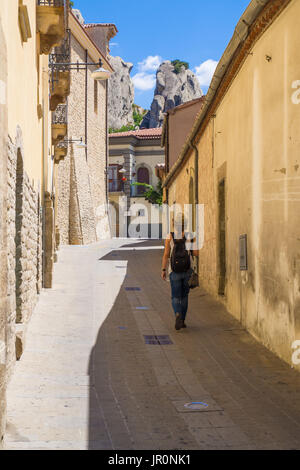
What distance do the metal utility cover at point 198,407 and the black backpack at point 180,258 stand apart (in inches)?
130

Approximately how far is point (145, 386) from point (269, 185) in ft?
9.22

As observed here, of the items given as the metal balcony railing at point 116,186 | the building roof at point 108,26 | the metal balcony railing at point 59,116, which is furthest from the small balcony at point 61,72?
the metal balcony railing at point 116,186

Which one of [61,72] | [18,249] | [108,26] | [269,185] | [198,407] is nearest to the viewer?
[198,407]

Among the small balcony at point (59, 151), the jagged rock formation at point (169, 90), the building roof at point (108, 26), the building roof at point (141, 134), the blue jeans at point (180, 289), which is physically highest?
the jagged rock formation at point (169, 90)

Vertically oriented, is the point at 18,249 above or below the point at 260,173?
below

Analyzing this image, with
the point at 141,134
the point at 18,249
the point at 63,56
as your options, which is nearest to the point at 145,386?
the point at 18,249

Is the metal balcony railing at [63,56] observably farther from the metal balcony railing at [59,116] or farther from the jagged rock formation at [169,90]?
the jagged rock formation at [169,90]

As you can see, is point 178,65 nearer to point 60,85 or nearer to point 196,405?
point 60,85

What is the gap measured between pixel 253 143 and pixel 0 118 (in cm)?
439

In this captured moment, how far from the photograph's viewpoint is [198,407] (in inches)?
193

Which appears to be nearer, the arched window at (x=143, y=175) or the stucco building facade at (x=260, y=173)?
the stucco building facade at (x=260, y=173)

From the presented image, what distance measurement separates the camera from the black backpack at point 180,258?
8312 millimetres

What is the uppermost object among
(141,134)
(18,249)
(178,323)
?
(141,134)

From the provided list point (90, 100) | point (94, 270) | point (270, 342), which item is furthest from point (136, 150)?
point (270, 342)
